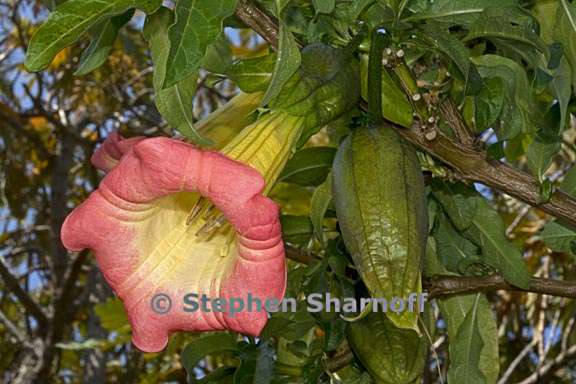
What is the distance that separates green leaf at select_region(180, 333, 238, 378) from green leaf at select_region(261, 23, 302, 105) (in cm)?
55

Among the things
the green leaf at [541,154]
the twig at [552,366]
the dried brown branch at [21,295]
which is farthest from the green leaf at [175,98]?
the dried brown branch at [21,295]

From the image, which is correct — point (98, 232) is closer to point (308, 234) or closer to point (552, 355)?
point (308, 234)

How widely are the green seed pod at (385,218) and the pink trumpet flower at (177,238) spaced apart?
9 cm

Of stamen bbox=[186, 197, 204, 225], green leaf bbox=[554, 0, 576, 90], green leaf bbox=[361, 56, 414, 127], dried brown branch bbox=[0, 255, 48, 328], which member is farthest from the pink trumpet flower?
dried brown branch bbox=[0, 255, 48, 328]

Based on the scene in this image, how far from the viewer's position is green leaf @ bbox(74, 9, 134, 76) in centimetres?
115

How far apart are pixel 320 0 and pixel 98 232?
0.33 meters

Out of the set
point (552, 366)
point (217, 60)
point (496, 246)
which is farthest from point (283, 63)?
point (552, 366)

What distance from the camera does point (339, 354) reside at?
1.28m

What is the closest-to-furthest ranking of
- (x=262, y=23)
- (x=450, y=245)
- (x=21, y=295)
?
(x=262, y=23), (x=450, y=245), (x=21, y=295)

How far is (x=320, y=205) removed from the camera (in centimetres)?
130

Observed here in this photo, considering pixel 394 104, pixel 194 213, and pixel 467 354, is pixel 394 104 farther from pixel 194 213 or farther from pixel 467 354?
pixel 467 354

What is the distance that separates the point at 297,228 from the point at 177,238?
32 cm

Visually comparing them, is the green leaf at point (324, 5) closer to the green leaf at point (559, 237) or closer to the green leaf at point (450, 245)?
the green leaf at point (450, 245)

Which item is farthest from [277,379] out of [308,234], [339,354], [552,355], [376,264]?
[552,355]
